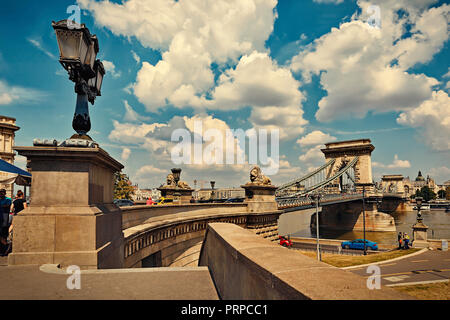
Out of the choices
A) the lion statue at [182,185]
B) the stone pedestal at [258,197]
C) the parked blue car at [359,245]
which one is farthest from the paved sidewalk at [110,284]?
the parked blue car at [359,245]

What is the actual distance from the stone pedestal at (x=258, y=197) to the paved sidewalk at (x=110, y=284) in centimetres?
1468

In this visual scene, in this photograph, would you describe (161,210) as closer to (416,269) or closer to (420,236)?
(416,269)

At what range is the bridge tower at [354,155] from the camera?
7406cm

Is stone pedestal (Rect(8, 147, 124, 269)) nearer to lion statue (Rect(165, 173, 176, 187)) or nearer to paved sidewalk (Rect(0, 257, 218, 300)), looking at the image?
paved sidewalk (Rect(0, 257, 218, 300))

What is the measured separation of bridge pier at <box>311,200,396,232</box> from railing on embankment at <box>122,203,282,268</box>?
51.0 metres

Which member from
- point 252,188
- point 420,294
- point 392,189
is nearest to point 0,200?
point 420,294

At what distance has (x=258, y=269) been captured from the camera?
7.60ft

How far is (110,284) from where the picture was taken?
3.61 m

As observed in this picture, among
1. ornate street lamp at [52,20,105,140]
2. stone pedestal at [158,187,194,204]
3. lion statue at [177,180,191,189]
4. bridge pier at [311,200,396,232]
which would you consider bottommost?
bridge pier at [311,200,396,232]

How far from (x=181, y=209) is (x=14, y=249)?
8.61m

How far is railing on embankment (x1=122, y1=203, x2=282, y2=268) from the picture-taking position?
7.67 metres

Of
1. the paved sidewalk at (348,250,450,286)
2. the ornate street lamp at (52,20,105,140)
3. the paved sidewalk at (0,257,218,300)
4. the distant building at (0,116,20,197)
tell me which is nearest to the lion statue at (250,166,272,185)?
the paved sidewalk at (348,250,450,286)

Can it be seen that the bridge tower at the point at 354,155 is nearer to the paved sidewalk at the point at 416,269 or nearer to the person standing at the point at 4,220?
the paved sidewalk at the point at 416,269

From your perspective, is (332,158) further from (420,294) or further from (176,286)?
(176,286)
